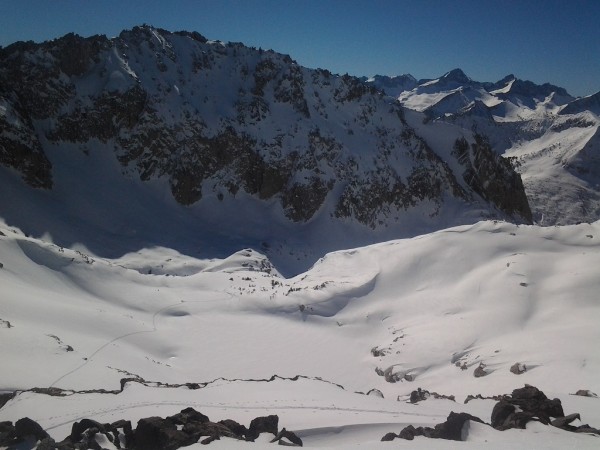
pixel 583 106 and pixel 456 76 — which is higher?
pixel 456 76

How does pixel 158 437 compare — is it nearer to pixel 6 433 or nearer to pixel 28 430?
pixel 28 430

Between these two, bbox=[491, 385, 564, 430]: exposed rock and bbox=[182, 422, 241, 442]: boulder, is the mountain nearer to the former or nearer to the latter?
bbox=[182, 422, 241, 442]: boulder

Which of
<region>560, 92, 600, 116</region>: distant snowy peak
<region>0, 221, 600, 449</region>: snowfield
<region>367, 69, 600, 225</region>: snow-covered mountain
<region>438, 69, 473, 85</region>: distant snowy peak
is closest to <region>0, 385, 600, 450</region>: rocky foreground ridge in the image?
<region>0, 221, 600, 449</region>: snowfield

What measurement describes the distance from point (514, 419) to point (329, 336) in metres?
12.0

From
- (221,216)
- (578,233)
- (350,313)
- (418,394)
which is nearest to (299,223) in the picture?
(221,216)

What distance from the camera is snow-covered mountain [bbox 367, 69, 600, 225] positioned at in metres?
69.6

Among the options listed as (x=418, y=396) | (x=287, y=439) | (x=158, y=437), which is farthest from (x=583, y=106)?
(x=158, y=437)

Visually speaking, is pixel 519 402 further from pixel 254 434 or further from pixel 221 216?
pixel 221 216

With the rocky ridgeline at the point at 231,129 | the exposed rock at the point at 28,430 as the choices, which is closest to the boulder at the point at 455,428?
the exposed rock at the point at 28,430

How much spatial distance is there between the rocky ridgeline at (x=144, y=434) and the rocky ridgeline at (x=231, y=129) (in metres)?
31.1

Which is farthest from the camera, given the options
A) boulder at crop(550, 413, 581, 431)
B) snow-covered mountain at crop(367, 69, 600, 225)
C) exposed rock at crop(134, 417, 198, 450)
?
snow-covered mountain at crop(367, 69, 600, 225)

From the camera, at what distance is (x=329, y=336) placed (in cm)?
1877

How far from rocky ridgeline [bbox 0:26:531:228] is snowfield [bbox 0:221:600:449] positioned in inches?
634

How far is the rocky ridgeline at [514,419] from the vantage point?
6816 mm
